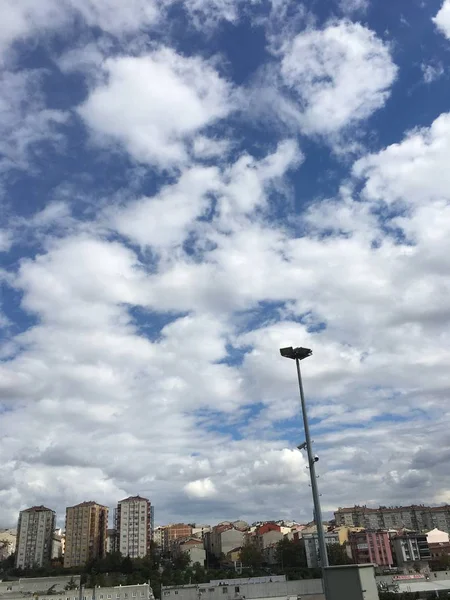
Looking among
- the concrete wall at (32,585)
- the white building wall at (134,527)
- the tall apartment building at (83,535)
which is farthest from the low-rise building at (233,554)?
the concrete wall at (32,585)

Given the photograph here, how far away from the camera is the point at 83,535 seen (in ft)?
389

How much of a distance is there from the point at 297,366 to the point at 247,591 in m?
55.8

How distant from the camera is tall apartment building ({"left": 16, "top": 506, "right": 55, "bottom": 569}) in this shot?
12050 cm

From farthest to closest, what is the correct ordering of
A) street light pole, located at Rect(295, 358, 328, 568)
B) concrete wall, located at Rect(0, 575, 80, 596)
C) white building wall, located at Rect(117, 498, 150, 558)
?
white building wall, located at Rect(117, 498, 150, 558) < concrete wall, located at Rect(0, 575, 80, 596) < street light pole, located at Rect(295, 358, 328, 568)

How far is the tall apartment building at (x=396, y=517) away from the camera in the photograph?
479 feet

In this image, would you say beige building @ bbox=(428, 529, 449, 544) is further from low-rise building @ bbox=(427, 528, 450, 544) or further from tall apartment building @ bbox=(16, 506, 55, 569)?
tall apartment building @ bbox=(16, 506, 55, 569)

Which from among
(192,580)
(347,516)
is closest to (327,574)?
(192,580)

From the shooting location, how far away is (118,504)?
12712cm

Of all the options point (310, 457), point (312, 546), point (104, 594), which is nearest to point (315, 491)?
point (310, 457)

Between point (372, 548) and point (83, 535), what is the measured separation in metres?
65.6

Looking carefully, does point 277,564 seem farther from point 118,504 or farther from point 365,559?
point 118,504

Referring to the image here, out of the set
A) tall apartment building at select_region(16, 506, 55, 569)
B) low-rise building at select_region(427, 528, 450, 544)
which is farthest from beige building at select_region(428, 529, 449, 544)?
tall apartment building at select_region(16, 506, 55, 569)

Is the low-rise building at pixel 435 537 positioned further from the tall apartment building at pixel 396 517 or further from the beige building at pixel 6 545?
the beige building at pixel 6 545

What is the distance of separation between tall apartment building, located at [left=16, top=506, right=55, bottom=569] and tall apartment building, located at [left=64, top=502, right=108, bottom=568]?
7810mm
